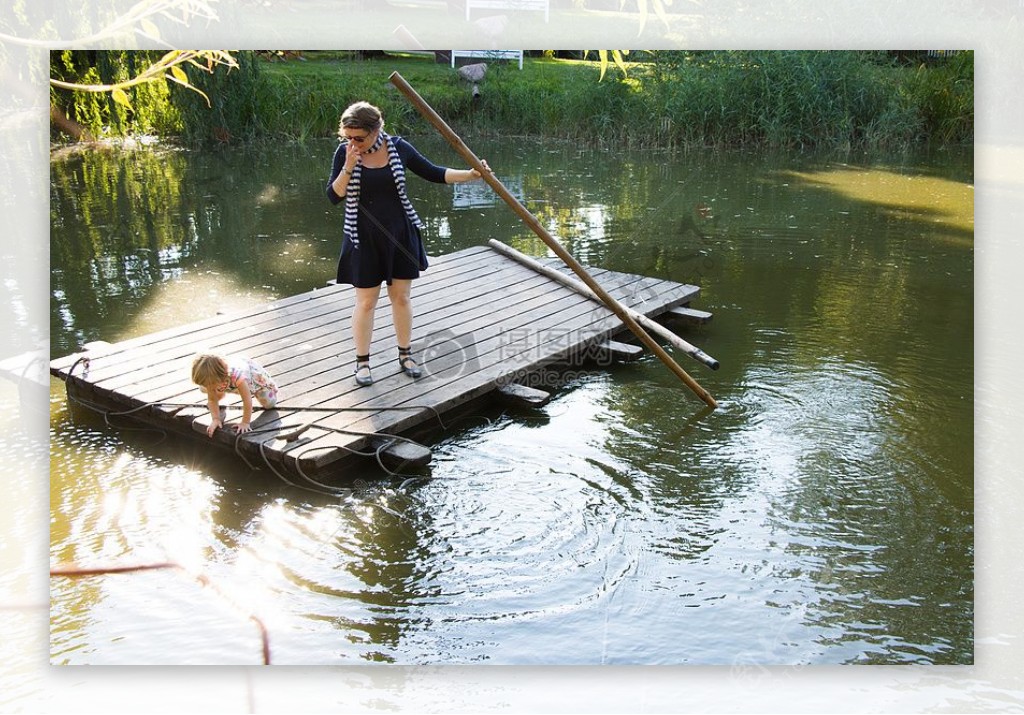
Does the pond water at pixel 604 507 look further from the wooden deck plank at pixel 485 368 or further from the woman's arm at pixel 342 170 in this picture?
the woman's arm at pixel 342 170

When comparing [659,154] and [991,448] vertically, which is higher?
[659,154]

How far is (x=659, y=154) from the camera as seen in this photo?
9750mm

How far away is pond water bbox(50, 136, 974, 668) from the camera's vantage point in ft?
10.2

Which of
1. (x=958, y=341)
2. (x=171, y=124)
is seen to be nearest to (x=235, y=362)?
(x=958, y=341)

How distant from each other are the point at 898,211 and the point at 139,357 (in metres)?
6.09

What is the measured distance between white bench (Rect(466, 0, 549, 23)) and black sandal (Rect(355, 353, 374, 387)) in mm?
2363

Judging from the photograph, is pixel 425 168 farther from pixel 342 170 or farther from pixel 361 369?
pixel 361 369

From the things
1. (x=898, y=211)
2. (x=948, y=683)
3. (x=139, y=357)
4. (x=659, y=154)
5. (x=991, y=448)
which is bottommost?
(x=948, y=683)

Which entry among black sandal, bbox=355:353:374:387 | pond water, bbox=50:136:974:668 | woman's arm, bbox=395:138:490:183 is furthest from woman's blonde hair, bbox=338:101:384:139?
pond water, bbox=50:136:974:668

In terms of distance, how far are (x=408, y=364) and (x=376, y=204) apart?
2.84 ft

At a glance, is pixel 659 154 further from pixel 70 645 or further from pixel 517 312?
pixel 70 645

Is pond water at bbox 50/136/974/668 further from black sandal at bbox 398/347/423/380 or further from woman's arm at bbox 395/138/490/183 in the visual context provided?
woman's arm at bbox 395/138/490/183

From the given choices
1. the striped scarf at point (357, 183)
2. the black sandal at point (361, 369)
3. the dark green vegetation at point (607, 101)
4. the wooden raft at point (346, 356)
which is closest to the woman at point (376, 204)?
the striped scarf at point (357, 183)

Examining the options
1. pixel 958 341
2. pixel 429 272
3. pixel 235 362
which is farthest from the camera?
pixel 429 272
